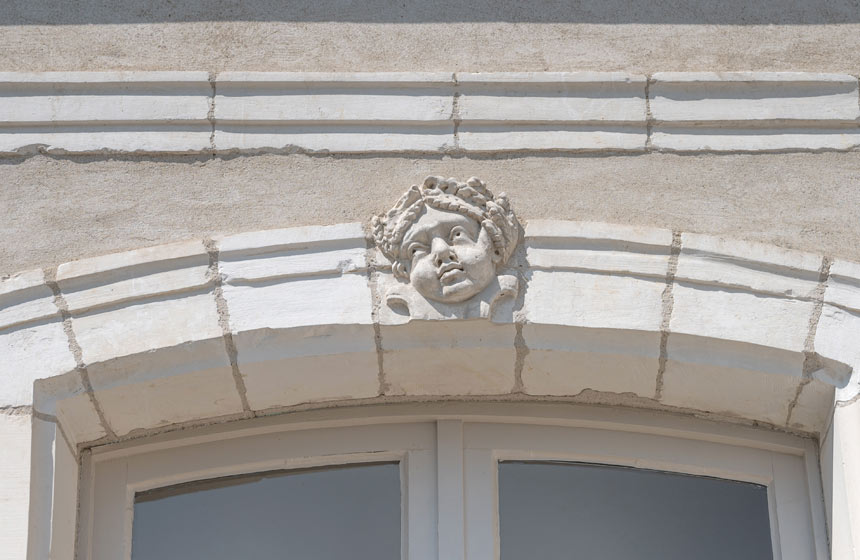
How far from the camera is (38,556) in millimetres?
3994

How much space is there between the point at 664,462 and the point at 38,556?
1670 mm

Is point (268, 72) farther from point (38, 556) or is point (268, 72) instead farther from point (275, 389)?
point (38, 556)

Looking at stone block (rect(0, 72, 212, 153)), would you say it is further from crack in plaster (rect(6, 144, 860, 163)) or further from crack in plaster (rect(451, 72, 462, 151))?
crack in plaster (rect(451, 72, 462, 151))

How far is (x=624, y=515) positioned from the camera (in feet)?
14.6

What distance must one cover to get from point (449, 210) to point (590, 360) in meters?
0.54

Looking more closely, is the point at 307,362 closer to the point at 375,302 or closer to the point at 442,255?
the point at 375,302

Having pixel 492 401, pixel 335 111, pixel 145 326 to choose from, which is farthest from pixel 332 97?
pixel 492 401

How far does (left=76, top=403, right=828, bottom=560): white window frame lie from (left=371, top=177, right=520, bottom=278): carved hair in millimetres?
478

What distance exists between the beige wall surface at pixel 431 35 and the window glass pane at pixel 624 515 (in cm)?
116

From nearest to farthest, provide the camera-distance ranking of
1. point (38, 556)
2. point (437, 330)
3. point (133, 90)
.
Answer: point (38, 556)
point (437, 330)
point (133, 90)

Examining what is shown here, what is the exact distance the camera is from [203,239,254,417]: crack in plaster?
4.25 metres

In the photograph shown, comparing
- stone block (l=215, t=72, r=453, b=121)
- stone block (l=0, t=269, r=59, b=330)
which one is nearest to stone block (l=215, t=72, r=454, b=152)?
stone block (l=215, t=72, r=453, b=121)

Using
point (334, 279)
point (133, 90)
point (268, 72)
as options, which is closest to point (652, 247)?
point (334, 279)

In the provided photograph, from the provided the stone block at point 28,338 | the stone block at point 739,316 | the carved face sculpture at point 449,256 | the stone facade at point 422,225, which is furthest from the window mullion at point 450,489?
the stone block at point 28,338
